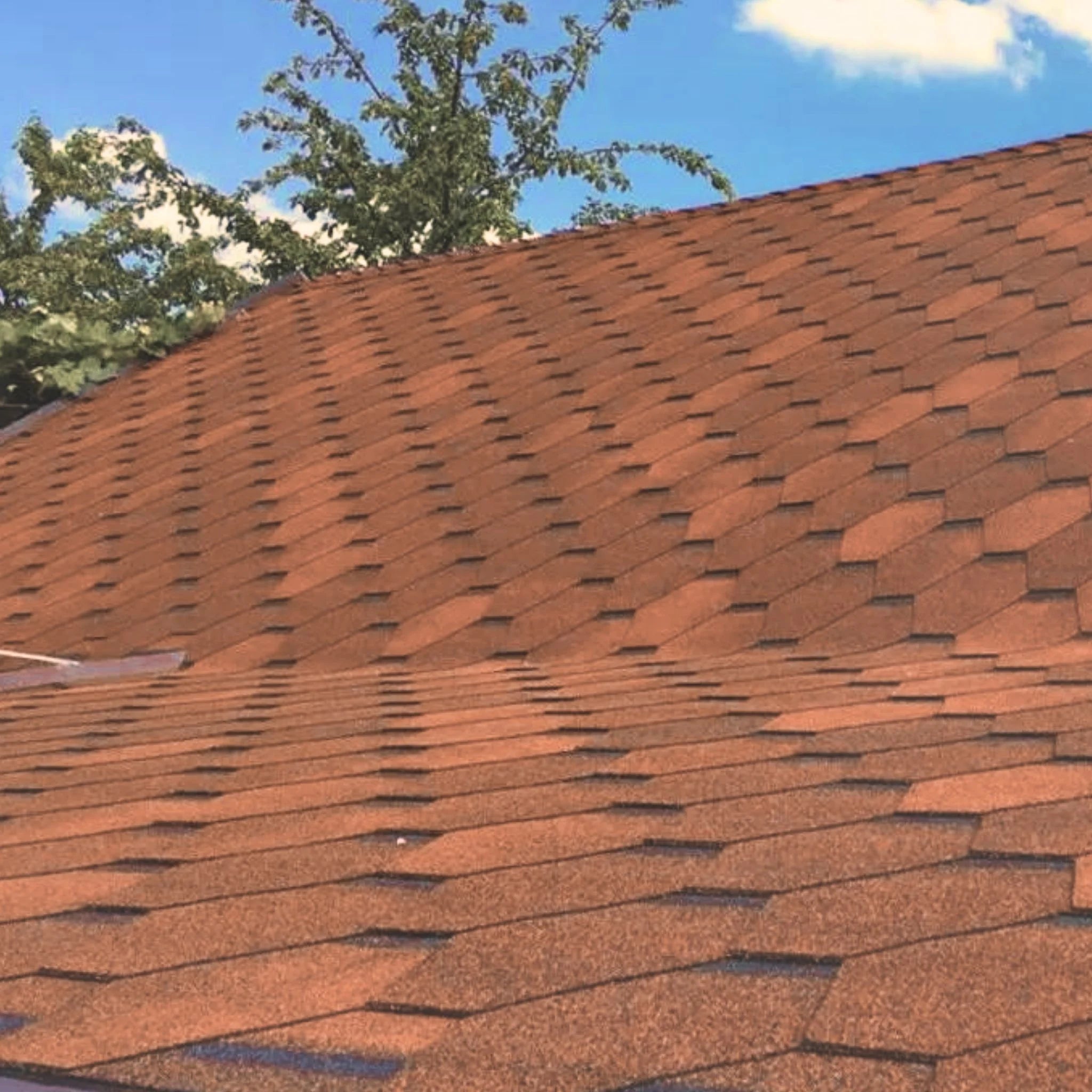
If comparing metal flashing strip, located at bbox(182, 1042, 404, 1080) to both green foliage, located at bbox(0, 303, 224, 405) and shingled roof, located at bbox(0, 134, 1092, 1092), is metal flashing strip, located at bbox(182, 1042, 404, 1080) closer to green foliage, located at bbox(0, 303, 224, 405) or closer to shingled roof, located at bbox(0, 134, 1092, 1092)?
shingled roof, located at bbox(0, 134, 1092, 1092)

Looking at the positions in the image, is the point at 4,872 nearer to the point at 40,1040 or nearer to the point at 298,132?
the point at 40,1040

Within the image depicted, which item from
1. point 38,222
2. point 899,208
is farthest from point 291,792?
point 38,222

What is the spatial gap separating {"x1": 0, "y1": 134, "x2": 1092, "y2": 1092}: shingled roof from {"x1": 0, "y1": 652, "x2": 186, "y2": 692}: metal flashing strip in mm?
37

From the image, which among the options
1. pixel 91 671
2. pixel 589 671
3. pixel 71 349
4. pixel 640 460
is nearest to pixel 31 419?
pixel 71 349

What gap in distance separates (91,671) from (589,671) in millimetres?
2173

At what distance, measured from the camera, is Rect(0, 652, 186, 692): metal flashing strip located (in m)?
5.48

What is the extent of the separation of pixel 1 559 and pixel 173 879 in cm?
508

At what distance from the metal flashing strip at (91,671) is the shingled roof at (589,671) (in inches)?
1.4

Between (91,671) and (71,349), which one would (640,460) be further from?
(71,349)

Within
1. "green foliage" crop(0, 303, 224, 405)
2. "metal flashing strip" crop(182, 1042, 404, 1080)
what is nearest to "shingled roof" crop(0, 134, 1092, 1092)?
"metal flashing strip" crop(182, 1042, 404, 1080)

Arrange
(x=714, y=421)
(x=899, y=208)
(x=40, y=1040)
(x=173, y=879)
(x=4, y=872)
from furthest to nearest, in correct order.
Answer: (x=899, y=208), (x=714, y=421), (x=4, y=872), (x=173, y=879), (x=40, y=1040)

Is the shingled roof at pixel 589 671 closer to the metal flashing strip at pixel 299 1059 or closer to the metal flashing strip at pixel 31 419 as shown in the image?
the metal flashing strip at pixel 299 1059

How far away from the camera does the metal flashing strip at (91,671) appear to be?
18.0ft

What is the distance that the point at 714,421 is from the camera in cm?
629
